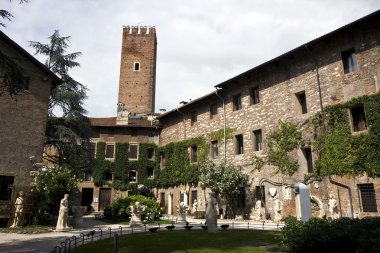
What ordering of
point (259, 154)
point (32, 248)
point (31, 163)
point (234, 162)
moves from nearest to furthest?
point (32, 248) → point (31, 163) → point (259, 154) → point (234, 162)

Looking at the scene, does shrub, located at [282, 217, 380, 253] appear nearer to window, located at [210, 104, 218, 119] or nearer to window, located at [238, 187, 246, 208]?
window, located at [238, 187, 246, 208]

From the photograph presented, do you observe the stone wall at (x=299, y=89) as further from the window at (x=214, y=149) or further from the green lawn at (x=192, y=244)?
the green lawn at (x=192, y=244)

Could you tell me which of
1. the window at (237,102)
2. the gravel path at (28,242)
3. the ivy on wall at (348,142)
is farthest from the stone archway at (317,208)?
the gravel path at (28,242)

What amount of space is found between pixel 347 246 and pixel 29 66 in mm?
18356

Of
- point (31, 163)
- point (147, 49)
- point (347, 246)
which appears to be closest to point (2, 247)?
point (31, 163)

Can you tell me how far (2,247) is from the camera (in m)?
10.7

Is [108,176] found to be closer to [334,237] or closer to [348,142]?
[348,142]

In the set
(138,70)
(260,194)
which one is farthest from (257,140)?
(138,70)

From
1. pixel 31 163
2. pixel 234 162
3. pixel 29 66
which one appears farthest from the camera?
pixel 234 162

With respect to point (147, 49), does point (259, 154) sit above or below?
below

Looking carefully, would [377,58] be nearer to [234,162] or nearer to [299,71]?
[299,71]

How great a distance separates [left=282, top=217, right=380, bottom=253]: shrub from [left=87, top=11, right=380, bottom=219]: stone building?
801 cm

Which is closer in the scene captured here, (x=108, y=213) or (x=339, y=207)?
(x=339, y=207)

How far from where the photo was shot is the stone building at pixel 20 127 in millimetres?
16594
